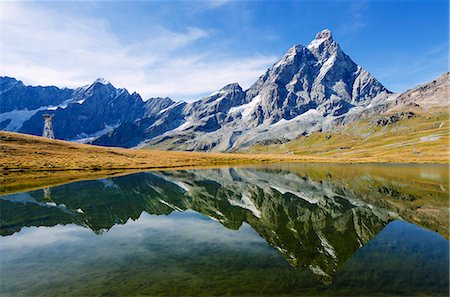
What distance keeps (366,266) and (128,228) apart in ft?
87.8

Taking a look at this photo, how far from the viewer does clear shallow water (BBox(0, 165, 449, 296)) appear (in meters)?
19.9

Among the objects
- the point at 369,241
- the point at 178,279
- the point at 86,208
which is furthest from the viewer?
the point at 86,208

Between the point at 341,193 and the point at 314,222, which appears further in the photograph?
the point at 341,193

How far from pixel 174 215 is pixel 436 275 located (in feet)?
111

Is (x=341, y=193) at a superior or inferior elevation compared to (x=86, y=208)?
superior

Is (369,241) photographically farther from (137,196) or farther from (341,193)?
(137,196)

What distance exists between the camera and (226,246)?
2922cm

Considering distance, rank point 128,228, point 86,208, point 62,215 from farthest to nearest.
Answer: point 86,208 → point 62,215 → point 128,228

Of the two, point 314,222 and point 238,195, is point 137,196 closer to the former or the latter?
point 238,195

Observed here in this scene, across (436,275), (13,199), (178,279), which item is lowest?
(13,199)

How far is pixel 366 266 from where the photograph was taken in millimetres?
22922

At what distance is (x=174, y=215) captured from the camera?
4644cm

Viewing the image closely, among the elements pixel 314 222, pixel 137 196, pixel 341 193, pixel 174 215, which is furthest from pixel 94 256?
pixel 341 193

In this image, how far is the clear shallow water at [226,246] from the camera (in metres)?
19.9
